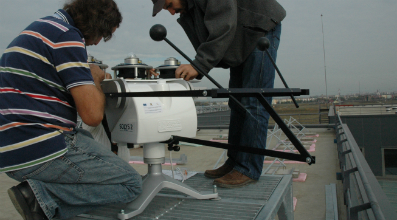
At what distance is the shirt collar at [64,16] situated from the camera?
1.34 metres

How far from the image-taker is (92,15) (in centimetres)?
139

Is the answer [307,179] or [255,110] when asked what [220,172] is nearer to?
[255,110]

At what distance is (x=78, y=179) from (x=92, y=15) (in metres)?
0.71

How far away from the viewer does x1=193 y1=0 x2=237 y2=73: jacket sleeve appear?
5.33 feet

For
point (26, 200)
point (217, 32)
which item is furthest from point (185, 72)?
point (26, 200)

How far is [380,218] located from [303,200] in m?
3.83

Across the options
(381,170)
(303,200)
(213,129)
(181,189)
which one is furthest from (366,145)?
(181,189)

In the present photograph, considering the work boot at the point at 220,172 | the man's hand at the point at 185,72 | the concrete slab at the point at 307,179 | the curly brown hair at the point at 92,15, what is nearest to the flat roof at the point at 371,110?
the concrete slab at the point at 307,179

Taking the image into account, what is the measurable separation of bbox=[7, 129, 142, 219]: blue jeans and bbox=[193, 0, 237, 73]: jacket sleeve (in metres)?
0.65

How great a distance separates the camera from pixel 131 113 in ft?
5.22

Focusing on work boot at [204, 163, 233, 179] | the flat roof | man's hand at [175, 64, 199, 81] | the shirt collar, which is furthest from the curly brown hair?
the flat roof

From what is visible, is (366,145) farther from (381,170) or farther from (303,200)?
(303,200)

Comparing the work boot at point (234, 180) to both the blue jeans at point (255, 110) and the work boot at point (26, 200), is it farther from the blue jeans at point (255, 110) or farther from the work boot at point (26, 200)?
the work boot at point (26, 200)

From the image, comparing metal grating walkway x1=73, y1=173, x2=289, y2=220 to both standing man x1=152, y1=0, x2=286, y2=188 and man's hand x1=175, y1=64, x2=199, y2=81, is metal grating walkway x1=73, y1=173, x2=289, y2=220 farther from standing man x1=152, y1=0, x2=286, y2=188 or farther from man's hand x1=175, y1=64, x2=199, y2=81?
man's hand x1=175, y1=64, x2=199, y2=81
